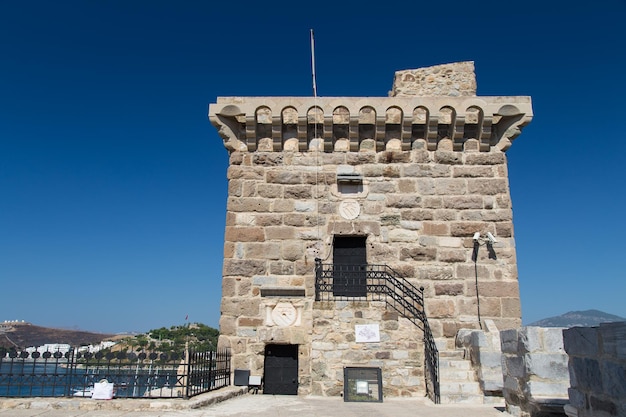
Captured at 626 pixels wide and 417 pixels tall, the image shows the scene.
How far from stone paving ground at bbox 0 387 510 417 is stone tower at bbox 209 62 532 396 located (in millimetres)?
1779

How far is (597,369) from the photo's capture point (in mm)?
3670

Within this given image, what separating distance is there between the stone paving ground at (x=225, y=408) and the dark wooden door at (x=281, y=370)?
140cm

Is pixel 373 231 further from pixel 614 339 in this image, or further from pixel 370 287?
pixel 614 339

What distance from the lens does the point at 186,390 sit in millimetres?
6684

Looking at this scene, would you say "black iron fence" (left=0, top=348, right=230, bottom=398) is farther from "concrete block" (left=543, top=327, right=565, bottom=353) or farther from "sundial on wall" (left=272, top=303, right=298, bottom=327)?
"concrete block" (left=543, top=327, right=565, bottom=353)

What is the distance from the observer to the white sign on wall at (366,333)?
28.2ft

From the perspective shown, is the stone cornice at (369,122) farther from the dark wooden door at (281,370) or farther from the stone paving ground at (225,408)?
the stone paving ground at (225,408)

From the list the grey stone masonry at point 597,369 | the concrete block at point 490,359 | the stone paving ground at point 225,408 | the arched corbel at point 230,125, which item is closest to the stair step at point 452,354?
the concrete block at point 490,359

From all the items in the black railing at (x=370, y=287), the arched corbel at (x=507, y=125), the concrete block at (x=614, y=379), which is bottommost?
the concrete block at (x=614, y=379)

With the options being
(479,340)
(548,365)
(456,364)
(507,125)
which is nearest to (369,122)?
(507,125)

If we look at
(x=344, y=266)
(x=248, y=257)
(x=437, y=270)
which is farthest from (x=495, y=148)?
(x=248, y=257)

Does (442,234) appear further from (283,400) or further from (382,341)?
(283,400)

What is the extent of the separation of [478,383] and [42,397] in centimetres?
652

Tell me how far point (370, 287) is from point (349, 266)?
60cm
